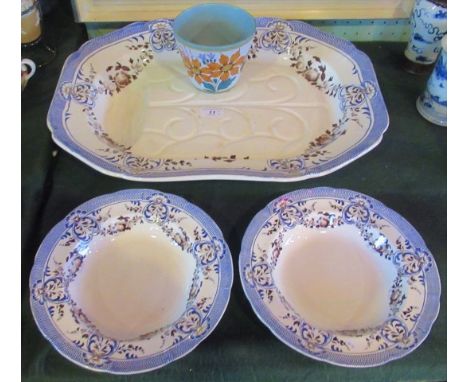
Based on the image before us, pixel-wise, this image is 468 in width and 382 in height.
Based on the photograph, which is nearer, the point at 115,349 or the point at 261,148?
the point at 115,349

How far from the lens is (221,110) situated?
607 millimetres

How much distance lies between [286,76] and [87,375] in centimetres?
45

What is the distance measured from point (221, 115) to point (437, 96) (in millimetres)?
282

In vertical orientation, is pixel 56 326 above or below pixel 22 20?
below

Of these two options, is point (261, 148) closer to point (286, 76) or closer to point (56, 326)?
point (286, 76)

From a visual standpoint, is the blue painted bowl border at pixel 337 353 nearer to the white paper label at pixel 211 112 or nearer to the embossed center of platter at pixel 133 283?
the embossed center of platter at pixel 133 283

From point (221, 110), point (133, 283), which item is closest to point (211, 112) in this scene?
point (221, 110)

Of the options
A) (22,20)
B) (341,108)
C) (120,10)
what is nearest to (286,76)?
(341,108)

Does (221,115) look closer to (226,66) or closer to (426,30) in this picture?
(226,66)

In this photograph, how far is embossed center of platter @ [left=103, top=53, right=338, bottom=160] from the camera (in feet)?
1.86

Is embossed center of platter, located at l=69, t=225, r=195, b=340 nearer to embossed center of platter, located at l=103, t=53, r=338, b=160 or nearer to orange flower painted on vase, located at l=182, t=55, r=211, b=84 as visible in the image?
embossed center of platter, located at l=103, t=53, r=338, b=160

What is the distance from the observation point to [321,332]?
1.34ft

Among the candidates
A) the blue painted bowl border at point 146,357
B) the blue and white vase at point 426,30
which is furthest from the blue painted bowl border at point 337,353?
the blue and white vase at point 426,30

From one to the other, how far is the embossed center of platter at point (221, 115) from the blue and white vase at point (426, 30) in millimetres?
164
